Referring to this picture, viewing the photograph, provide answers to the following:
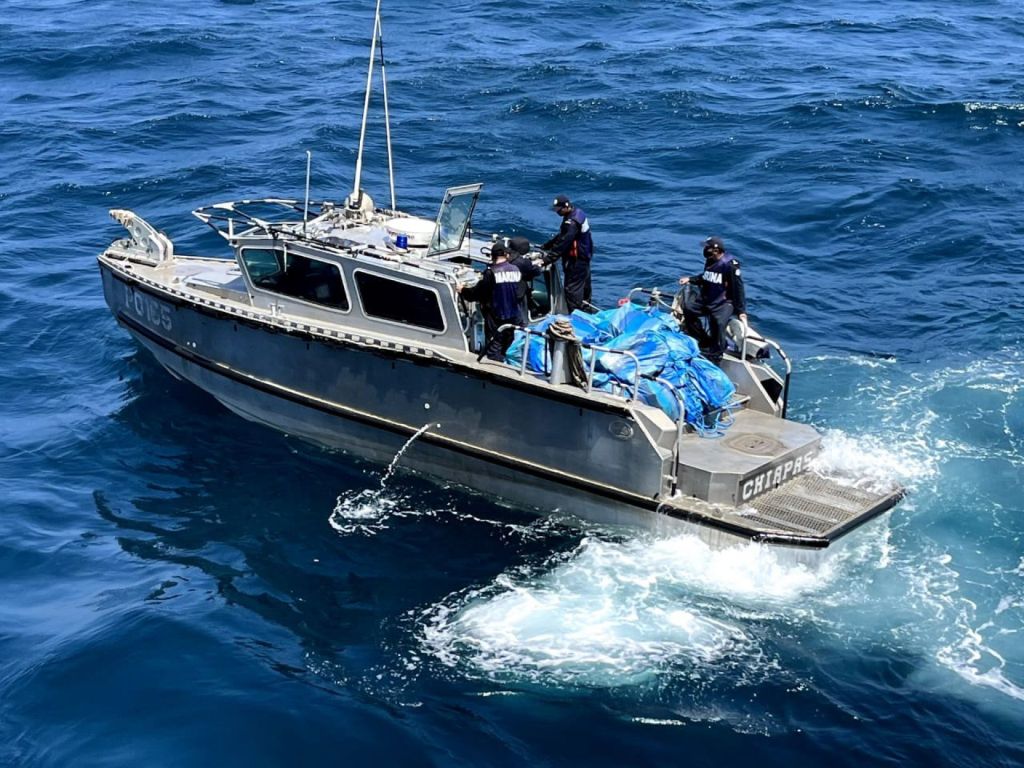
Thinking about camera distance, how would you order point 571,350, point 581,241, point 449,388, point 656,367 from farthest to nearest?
point 581,241 → point 449,388 → point 656,367 → point 571,350

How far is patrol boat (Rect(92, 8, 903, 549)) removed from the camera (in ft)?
42.9

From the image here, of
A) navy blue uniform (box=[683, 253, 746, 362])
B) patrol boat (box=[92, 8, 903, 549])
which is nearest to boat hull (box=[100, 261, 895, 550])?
patrol boat (box=[92, 8, 903, 549])

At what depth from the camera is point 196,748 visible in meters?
10.4

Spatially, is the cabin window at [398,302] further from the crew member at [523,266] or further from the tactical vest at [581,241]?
the tactical vest at [581,241]

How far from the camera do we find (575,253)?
1515 cm

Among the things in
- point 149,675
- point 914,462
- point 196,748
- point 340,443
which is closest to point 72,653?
point 149,675

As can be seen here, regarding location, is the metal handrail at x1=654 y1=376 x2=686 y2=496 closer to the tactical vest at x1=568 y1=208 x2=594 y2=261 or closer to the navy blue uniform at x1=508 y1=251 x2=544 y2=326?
the navy blue uniform at x1=508 y1=251 x2=544 y2=326

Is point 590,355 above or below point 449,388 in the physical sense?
above

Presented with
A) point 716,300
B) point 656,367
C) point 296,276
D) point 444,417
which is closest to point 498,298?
point 444,417

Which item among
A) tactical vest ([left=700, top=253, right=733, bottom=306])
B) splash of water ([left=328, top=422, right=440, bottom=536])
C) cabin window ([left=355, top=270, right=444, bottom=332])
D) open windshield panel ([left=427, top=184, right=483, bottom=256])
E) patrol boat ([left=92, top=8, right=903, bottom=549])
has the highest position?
open windshield panel ([left=427, top=184, right=483, bottom=256])

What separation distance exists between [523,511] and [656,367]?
2.18m

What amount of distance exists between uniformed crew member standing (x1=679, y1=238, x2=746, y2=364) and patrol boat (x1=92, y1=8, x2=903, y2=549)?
0.99 ft

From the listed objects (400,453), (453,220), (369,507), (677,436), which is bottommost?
(369,507)

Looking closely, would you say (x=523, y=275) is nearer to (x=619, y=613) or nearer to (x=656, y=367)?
(x=656, y=367)
